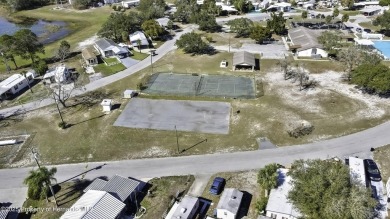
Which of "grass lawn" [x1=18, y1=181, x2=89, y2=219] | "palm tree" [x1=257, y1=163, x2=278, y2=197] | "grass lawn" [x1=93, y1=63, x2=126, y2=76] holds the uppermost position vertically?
"grass lawn" [x1=93, y1=63, x2=126, y2=76]

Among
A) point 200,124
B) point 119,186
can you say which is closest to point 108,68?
point 200,124

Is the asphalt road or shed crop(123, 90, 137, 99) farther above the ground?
shed crop(123, 90, 137, 99)

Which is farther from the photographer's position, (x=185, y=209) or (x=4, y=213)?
(x=4, y=213)

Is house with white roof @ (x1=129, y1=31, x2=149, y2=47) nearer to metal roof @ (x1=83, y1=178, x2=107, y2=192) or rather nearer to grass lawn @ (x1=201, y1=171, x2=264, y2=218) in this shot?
metal roof @ (x1=83, y1=178, x2=107, y2=192)

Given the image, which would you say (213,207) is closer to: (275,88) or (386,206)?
(386,206)

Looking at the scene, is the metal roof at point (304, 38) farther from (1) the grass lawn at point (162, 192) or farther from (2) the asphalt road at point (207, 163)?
(1) the grass lawn at point (162, 192)

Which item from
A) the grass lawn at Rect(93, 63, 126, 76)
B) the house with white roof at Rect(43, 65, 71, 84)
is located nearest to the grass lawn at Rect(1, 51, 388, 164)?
the house with white roof at Rect(43, 65, 71, 84)

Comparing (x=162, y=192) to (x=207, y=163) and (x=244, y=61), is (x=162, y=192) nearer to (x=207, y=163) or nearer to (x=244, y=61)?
(x=207, y=163)
